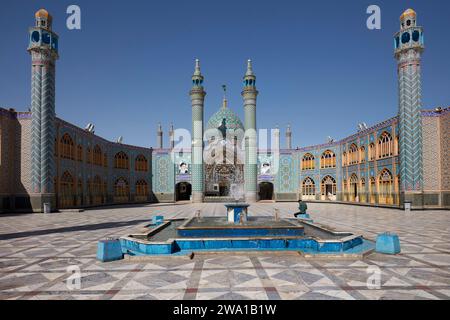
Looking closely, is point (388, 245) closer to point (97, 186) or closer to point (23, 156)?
point (23, 156)

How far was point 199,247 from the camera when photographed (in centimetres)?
822

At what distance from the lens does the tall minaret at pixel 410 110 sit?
21281 millimetres

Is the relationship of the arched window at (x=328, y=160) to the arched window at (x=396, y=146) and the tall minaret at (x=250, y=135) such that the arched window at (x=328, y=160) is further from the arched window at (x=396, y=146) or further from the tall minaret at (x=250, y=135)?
the arched window at (x=396, y=146)

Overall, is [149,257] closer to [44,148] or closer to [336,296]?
[336,296]

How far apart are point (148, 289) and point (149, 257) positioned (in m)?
2.19

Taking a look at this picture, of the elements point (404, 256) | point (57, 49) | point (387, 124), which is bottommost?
point (404, 256)

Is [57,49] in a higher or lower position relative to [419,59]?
higher

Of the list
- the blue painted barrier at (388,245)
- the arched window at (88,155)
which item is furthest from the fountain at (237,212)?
the arched window at (88,155)

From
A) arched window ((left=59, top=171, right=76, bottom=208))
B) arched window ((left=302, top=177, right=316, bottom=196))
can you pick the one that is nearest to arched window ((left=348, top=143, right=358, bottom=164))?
arched window ((left=302, top=177, right=316, bottom=196))

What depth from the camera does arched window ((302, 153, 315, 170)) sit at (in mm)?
34409

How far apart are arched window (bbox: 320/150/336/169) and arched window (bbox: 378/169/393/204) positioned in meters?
7.55

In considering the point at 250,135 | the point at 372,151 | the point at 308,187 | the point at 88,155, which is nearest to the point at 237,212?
the point at 372,151

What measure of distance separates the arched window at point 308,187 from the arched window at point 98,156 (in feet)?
70.8

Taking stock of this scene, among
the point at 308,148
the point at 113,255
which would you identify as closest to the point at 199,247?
the point at 113,255
